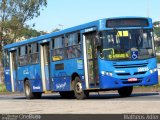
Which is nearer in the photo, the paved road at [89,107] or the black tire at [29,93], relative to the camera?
the paved road at [89,107]

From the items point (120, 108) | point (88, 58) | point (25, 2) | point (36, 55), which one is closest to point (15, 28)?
point (25, 2)

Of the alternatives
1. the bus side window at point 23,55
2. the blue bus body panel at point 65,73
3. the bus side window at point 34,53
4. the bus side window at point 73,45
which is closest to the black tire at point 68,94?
the blue bus body panel at point 65,73

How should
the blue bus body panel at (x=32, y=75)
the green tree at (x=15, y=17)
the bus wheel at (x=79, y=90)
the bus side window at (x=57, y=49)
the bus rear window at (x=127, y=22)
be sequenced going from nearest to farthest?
the bus rear window at (x=127, y=22) → the bus wheel at (x=79, y=90) → the bus side window at (x=57, y=49) → the blue bus body panel at (x=32, y=75) → the green tree at (x=15, y=17)

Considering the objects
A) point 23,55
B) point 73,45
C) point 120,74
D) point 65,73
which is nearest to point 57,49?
point 65,73

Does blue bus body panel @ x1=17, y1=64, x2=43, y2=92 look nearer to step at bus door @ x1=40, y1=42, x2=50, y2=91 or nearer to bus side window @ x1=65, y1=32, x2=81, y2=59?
step at bus door @ x1=40, y1=42, x2=50, y2=91

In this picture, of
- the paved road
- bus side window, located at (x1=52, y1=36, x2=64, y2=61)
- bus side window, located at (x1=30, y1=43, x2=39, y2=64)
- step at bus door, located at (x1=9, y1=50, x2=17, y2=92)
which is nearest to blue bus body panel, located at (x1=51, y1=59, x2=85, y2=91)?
bus side window, located at (x1=52, y1=36, x2=64, y2=61)

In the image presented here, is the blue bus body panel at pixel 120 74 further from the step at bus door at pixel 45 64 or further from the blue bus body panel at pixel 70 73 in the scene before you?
the step at bus door at pixel 45 64

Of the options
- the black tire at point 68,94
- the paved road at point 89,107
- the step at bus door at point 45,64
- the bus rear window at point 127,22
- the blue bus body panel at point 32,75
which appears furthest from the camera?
the blue bus body panel at point 32,75

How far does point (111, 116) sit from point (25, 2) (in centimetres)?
5612

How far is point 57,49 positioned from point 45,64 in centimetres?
200

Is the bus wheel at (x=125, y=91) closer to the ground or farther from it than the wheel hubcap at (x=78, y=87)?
closer to the ground

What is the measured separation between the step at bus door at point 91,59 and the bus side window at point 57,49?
2360 mm

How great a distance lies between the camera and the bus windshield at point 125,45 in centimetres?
2200

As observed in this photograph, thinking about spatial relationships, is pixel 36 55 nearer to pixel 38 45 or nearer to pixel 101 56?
pixel 38 45
